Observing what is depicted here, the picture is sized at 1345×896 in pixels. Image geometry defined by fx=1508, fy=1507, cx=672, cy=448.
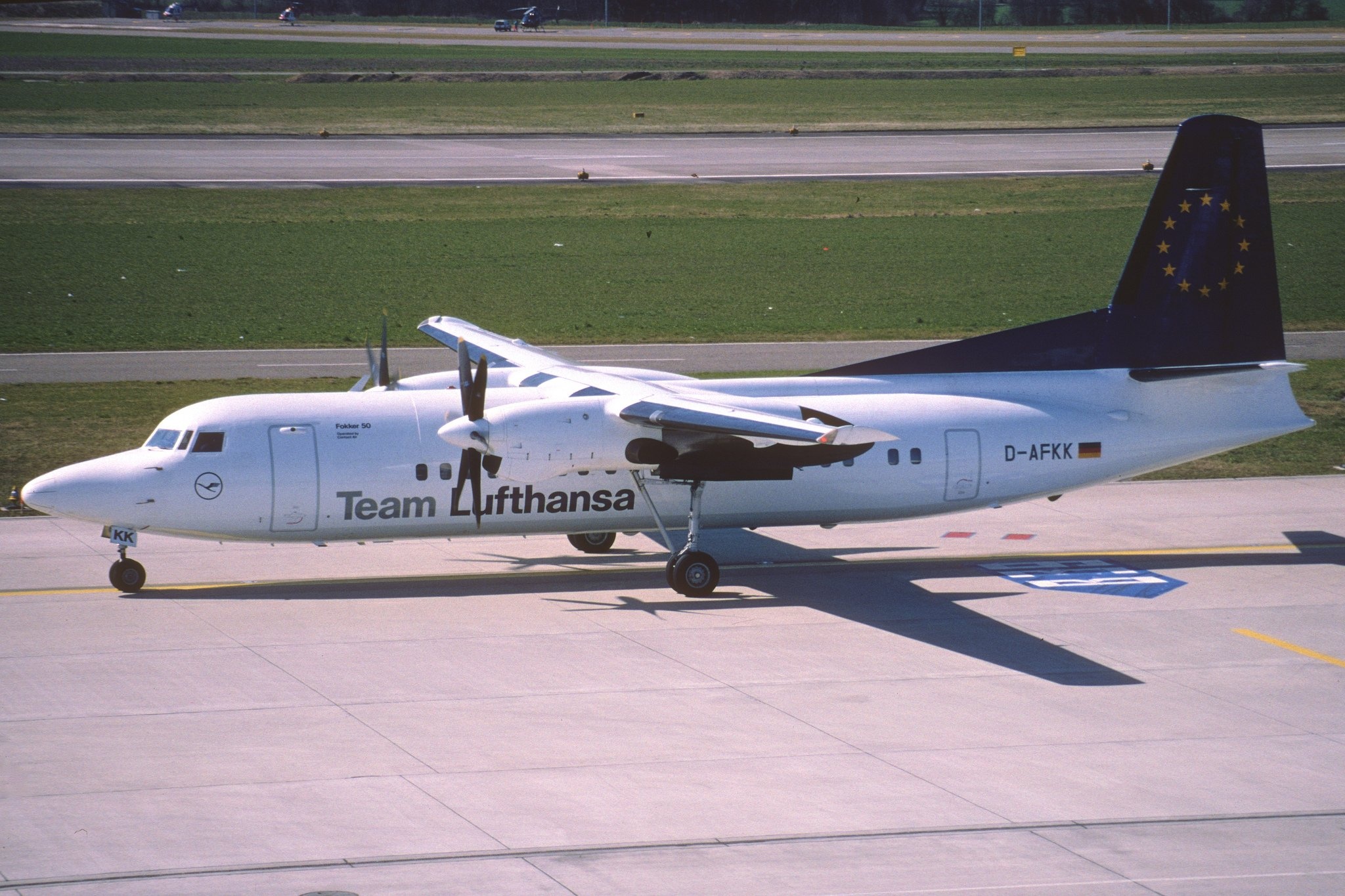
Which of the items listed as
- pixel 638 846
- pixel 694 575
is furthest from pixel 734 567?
pixel 638 846

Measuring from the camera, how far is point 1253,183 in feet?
79.5

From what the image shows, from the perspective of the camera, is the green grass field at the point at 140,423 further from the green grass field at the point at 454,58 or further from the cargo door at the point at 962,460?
the green grass field at the point at 454,58

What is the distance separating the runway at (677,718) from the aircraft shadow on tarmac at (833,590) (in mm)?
82

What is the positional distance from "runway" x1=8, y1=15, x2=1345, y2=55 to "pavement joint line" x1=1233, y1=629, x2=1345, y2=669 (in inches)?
4121

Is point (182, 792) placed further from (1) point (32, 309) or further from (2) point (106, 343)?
(1) point (32, 309)

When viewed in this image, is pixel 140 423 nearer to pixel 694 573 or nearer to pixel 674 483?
pixel 674 483

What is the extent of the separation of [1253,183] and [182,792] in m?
18.6

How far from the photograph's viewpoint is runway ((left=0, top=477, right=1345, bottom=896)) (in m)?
13.3

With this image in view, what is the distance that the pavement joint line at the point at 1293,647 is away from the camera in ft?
62.5

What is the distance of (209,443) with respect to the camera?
21656 mm

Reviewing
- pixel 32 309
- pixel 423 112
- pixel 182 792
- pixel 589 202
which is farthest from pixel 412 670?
pixel 423 112

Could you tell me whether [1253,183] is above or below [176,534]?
above

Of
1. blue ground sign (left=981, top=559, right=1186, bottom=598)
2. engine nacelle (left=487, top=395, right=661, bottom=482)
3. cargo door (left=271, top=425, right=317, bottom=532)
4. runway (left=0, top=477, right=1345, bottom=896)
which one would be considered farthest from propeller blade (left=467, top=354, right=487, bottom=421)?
blue ground sign (left=981, top=559, right=1186, bottom=598)

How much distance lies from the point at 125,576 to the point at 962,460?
41.1ft
